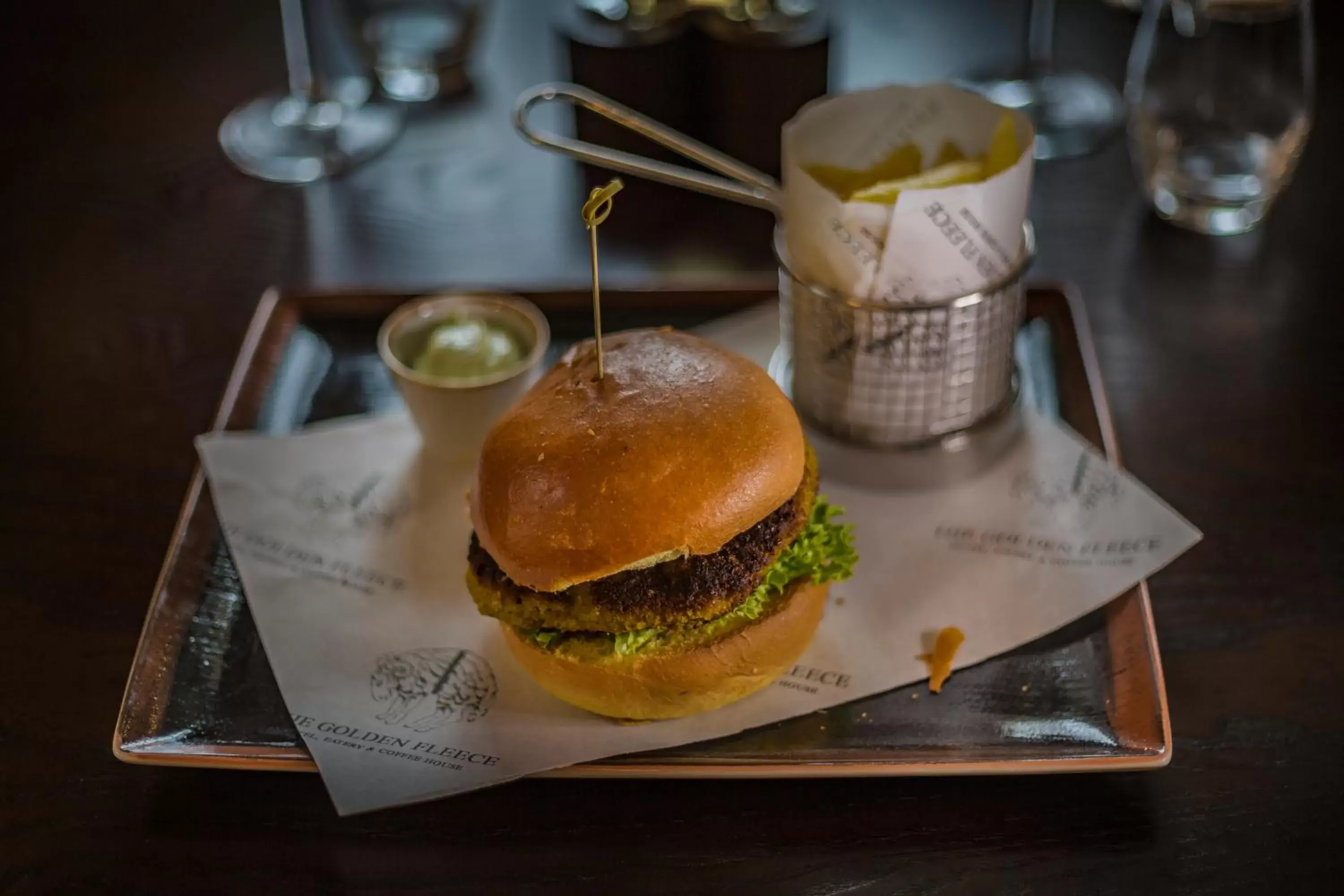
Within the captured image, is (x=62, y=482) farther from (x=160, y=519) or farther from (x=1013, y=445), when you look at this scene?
(x=1013, y=445)

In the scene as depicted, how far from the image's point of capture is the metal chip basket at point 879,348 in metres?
1.27

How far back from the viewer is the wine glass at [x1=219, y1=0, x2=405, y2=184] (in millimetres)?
2082

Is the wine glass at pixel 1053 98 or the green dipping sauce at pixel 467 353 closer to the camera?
the green dipping sauce at pixel 467 353

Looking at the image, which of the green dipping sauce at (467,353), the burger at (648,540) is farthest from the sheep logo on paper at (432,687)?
the green dipping sauce at (467,353)

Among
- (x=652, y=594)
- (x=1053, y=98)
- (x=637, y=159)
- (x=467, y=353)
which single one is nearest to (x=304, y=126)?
(x=467, y=353)

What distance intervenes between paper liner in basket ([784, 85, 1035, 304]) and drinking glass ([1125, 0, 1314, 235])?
1.79ft

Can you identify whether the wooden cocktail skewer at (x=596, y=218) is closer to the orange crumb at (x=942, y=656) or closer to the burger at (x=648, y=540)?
the burger at (x=648, y=540)

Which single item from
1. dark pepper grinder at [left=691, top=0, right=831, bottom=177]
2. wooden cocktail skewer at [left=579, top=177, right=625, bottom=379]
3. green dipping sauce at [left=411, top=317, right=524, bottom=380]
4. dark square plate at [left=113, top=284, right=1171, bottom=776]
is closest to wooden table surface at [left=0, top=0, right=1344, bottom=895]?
dark square plate at [left=113, top=284, right=1171, bottom=776]

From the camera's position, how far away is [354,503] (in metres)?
1.39

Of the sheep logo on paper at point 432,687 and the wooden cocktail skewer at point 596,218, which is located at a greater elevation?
the wooden cocktail skewer at point 596,218

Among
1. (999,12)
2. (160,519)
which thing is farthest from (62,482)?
(999,12)

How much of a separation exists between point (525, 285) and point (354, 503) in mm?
406

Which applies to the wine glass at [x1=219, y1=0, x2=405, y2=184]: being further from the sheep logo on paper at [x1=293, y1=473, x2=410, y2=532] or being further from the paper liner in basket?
the paper liner in basket

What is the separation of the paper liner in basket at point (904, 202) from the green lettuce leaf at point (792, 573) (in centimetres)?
24
